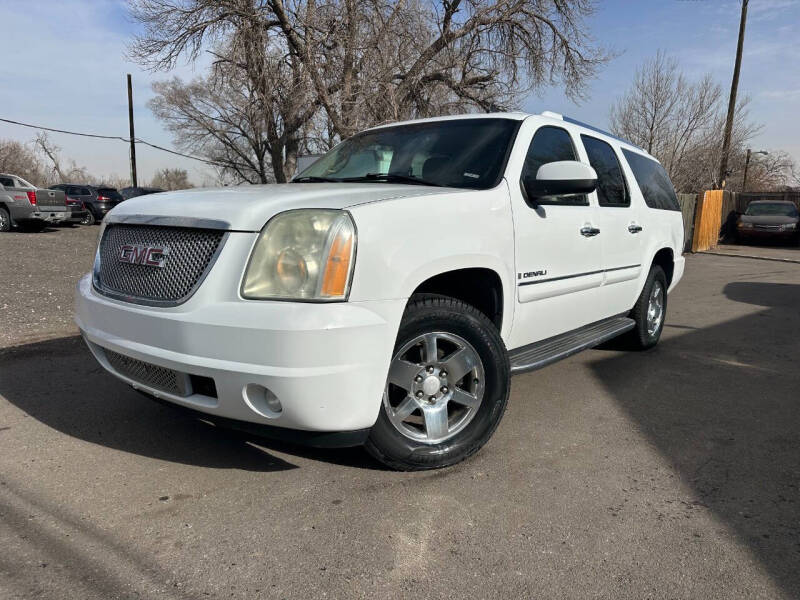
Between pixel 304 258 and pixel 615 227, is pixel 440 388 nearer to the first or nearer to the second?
pixel 304 258

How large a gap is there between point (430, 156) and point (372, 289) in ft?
4.97

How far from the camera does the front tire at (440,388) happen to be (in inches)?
111

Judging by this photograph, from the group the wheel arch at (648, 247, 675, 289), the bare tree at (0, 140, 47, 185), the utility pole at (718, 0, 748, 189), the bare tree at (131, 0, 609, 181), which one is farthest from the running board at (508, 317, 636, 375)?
the bare tree at (0, 140, 47, 185)

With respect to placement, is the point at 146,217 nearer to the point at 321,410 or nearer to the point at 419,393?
the point at 321,410

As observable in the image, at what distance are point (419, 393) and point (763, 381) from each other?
3264 millimetres

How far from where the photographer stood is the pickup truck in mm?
17109

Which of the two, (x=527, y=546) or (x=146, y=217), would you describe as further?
(x=146, y=217)

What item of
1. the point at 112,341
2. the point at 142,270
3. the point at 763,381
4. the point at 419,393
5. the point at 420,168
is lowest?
the point at 763,381

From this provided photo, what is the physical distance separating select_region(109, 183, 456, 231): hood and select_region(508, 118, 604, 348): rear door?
23.7 inches

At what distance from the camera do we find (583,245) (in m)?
4.02

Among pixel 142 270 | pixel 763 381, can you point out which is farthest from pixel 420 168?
pixel 763 381

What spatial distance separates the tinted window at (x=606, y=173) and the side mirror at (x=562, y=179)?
0.95m

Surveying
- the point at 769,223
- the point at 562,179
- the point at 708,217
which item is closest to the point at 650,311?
the point at 562,179

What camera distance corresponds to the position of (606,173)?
4.63 meters
